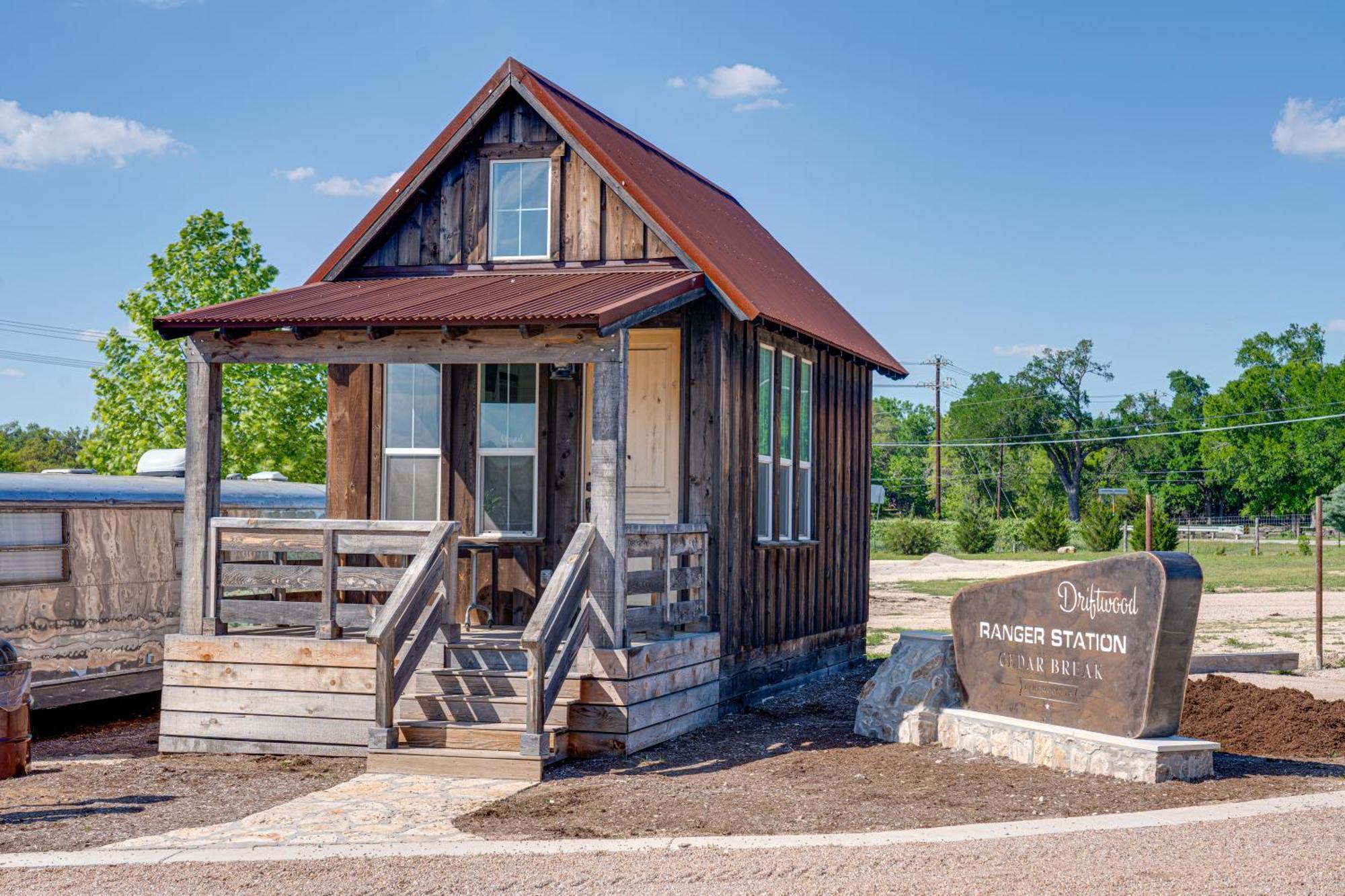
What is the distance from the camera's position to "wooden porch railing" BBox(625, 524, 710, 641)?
1041cm

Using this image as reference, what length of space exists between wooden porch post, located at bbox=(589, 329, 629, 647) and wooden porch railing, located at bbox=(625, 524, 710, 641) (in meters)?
0.16

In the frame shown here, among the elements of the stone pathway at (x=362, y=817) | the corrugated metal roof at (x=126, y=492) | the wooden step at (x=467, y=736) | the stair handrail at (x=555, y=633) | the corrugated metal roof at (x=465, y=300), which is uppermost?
the corrugated metal roof at (x=465, y=300)

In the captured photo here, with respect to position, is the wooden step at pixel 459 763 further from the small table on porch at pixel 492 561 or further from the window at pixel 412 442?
the window at pixel 412 442

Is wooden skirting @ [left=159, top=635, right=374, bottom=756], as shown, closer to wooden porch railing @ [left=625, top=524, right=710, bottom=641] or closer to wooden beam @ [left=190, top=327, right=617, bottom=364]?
wooden porch railing @ [left=625, top=524, right=710, bottom=641]

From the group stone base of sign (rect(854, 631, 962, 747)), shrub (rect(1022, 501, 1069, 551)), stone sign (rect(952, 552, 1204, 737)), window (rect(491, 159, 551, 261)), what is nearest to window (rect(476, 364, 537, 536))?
window (rect(491, 159, 551, 261))

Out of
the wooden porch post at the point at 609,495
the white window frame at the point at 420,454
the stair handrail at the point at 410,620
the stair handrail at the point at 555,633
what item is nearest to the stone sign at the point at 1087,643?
the wooden porch post at the point at 609,495

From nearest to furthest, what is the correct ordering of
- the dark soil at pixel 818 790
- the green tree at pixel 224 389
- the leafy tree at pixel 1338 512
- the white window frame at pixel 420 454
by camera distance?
the dark soil at pixel 818 790, the white window frame at pixel 420 454, the green tree at pixel 224 389, the leafy tree at pixel 1338 512

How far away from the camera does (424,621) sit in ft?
32.6

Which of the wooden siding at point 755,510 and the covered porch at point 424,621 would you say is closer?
the covered porch at point 424,621

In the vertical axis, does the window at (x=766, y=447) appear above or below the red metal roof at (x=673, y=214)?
below

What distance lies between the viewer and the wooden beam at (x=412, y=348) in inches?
395

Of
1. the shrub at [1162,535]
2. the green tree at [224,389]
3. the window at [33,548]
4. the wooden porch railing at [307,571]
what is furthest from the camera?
the shrub at [1162,535]

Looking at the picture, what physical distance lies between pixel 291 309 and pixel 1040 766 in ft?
21.5

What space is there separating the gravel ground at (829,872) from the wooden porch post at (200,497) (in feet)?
13.2
